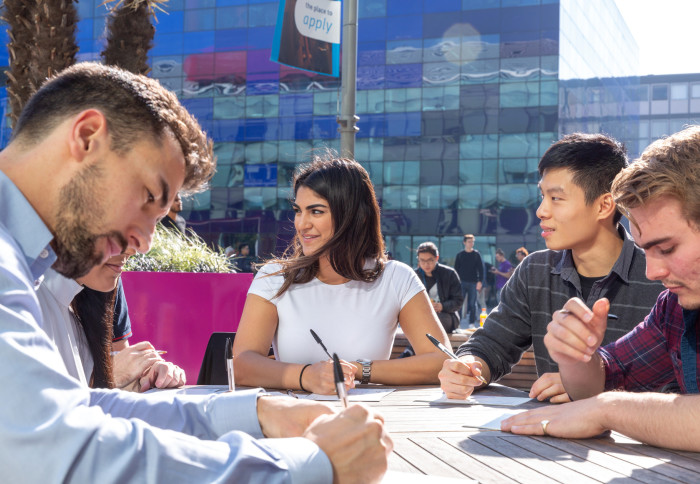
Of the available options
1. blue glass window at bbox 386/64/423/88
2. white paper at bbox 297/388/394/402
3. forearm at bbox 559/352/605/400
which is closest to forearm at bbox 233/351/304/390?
white paper at bbox 297/388/394/402

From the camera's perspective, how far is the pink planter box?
5.21 metres

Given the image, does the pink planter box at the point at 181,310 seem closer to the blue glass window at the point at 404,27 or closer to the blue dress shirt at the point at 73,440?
the blue dress shirt at the point at 73,440

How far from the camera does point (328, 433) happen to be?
4.06 feet

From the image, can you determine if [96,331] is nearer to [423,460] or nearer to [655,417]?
[423,460]

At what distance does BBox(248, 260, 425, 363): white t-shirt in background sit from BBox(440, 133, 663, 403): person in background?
390 millimetres

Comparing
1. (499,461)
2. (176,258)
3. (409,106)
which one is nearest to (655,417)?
(499,461)

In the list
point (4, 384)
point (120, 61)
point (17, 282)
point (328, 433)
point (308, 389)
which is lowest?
point (308, 389)

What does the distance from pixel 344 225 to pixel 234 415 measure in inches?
78.3

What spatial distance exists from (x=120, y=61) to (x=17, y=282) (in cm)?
866

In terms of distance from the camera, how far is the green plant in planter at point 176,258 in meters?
5.60

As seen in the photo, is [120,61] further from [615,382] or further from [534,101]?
[534,101]

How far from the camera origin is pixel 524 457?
5.42 ft

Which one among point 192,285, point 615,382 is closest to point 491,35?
point 192,285

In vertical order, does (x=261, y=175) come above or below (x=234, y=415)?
above
